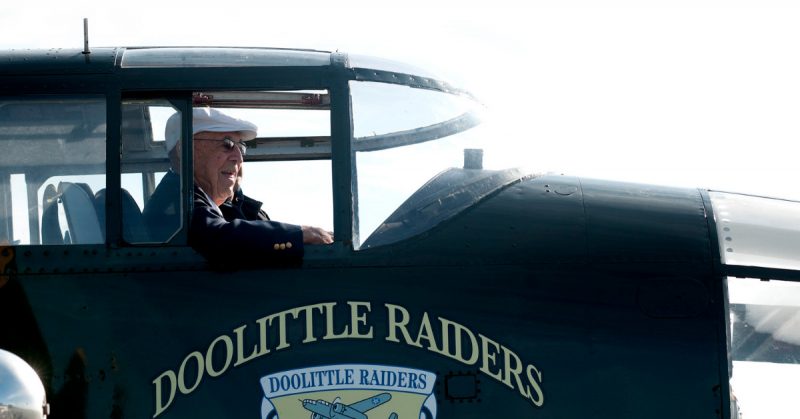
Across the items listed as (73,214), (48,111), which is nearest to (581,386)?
(73,214)

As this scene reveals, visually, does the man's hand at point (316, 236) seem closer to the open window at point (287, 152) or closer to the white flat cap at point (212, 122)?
the open window at point (287, 152)

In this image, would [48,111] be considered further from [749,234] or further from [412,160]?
[749,234]

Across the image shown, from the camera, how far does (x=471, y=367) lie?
4664 mm

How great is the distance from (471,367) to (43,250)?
1904 millimetres

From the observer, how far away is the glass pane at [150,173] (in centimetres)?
491

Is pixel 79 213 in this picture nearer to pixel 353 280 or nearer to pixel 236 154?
pixel 236 154

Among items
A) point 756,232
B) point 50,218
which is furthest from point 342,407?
point 756,232

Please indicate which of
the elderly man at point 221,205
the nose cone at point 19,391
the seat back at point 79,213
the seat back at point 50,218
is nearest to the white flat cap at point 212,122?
the elderly man at point 221,205

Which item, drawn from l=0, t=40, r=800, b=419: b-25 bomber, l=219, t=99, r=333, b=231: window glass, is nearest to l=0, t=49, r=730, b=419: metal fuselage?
l=0, t=40, r=800, b=419: b-25 bomber

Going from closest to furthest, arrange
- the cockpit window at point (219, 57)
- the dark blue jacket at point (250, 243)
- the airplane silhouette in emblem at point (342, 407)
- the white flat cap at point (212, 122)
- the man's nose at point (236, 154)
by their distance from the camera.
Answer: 1. the airplane silhouette in emblem at point (342, 407)
2. the dark blue jacket at point (250, 243)
3. the cockpit window at point (219, 57)
4. the white flat cap at point (212, 122)
5. the man's nose at point (236, 154)

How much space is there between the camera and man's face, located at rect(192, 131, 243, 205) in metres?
5.26

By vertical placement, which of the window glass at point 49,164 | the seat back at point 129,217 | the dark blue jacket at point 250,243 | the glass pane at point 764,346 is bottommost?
the glass pane at point 764,346

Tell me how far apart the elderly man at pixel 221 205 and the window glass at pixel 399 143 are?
285 millimetres

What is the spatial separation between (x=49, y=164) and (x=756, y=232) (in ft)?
10.5
